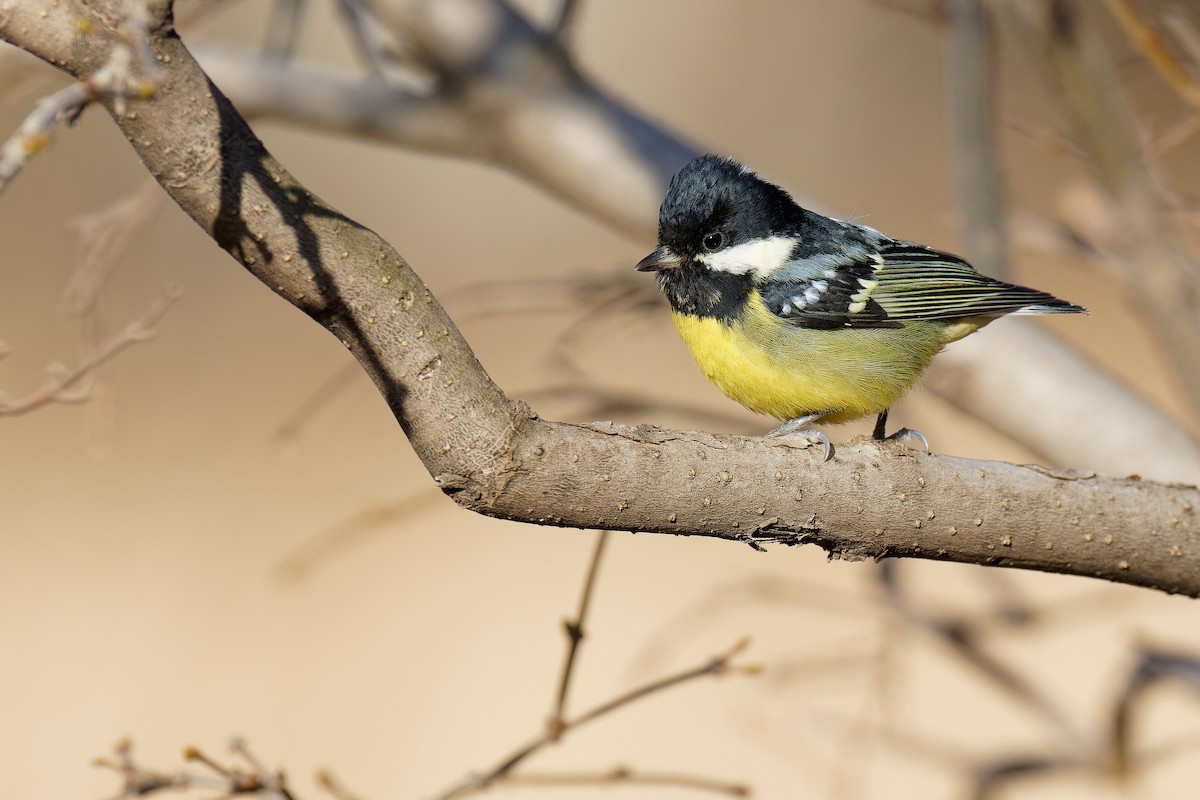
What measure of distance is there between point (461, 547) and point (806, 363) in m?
3.74

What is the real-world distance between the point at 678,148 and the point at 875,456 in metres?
1.67

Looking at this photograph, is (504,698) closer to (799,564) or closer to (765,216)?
(799,564)

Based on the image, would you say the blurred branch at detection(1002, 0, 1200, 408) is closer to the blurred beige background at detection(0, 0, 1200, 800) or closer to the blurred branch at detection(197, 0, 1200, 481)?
the blurred branch at detection(197, 0, 1200, 481)

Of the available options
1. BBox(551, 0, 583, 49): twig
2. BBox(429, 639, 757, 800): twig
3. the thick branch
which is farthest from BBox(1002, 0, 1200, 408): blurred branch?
BBox(429, 639, 757, 800): twig

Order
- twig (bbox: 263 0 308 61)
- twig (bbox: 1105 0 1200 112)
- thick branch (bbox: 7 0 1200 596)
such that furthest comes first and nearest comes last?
twig (bbox: 263 0 308 61), twig (bbox: 1105 0 1200 112), thick branch (bbox: 7 0 1200 596)

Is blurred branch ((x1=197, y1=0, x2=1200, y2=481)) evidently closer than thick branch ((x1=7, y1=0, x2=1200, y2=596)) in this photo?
No

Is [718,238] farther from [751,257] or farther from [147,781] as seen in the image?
[147,781]

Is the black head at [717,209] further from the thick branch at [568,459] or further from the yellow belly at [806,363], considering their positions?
the thick branch at [568,459]

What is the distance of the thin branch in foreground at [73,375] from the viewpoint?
177cm

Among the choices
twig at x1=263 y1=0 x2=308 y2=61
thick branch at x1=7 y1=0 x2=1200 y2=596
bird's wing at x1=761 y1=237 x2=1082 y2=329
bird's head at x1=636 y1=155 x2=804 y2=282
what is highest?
twig at x1=263 y1=0 x2=308 y2=61

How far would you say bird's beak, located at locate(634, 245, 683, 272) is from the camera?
9.89ft

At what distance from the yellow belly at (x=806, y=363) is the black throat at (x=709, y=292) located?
0.08ft

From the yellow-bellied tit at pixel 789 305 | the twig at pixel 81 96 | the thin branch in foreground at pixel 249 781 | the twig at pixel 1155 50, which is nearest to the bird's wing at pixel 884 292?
the yellow-bellied tit at pixel 789 305

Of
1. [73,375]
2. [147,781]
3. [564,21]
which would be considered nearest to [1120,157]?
[564,21]
